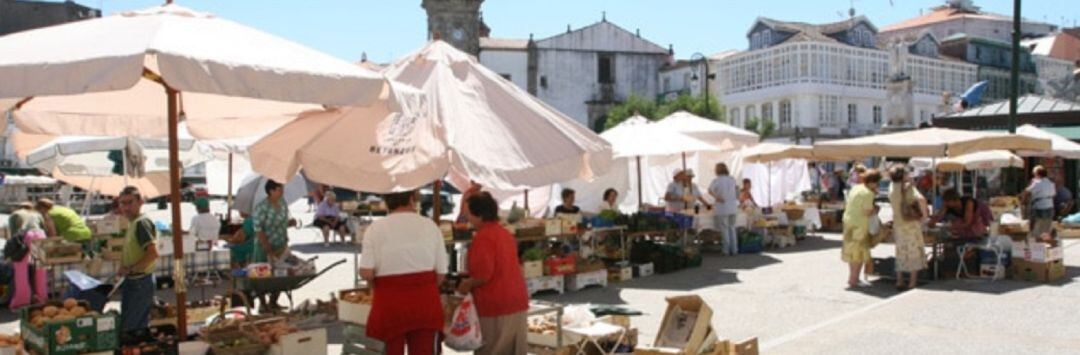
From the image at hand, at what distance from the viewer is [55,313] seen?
17.8ft

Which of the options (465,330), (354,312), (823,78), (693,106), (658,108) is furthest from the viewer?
(658,108)

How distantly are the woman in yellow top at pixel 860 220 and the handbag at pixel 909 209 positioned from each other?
1.00 ft

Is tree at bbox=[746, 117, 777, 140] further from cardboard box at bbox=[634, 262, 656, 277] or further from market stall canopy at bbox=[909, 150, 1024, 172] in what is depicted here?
cardboard box at bbox=[634, 262, 656, 277]

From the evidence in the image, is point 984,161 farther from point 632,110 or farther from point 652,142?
point 632,110

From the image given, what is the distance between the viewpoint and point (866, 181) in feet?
37.2

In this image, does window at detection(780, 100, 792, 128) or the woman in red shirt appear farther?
window at detection(780, 100, 792, 128)

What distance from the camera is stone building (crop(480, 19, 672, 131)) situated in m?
63.7

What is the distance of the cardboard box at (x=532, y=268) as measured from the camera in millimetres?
11523

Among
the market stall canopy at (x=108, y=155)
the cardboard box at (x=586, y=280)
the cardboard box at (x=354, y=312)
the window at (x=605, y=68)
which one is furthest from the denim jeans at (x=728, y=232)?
the window at (x=605, y=68)

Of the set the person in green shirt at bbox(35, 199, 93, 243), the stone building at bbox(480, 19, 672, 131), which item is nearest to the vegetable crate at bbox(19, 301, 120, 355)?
the person in green shirt at bbox(35, 199, 93, 243)

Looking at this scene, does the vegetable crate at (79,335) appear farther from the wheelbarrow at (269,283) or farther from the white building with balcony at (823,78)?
the white building with balcony at (823,78)

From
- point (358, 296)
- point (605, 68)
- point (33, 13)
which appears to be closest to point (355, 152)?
point (358, 296)

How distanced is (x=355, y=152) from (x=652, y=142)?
8.76 meters

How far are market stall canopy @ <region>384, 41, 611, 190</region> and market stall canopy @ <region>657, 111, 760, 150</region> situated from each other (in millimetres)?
6847
